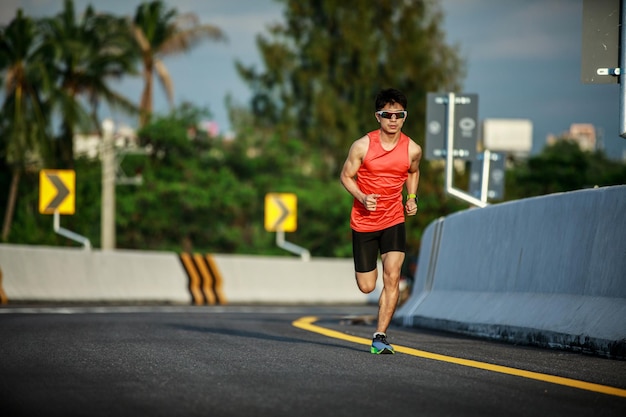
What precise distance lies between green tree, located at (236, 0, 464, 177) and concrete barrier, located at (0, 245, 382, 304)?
85.9ft

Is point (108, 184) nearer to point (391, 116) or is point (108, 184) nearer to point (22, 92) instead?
point (22, 92)

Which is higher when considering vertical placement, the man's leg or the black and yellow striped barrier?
the man's leg

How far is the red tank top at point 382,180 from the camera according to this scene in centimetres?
857

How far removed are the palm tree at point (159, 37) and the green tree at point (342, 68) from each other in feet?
9.58

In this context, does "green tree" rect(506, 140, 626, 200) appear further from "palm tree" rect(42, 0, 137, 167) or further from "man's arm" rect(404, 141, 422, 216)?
"man's arm" rect(404, 141, 422, 216)

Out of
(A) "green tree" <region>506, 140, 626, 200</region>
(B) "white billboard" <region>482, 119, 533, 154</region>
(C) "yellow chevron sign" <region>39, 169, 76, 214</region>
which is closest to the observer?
(C) "yellow chevron sign" <region>39, 169, 76, 214</region>

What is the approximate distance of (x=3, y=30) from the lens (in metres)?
46.0

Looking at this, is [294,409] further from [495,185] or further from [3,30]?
[3,30]

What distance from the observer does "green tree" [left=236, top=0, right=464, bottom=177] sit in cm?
5625

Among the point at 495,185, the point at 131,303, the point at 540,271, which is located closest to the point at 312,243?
the point at 495,185

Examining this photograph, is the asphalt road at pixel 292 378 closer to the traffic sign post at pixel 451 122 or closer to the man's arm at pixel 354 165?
the man's arm at pixel 354 165

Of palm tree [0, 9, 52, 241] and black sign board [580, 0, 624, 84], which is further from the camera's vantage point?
palm tree [0, 9, 52, 241]

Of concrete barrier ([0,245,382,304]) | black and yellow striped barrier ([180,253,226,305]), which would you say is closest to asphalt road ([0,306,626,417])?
concrete barrier ([0,245,382,304])

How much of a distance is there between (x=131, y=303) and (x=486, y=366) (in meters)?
16.5
